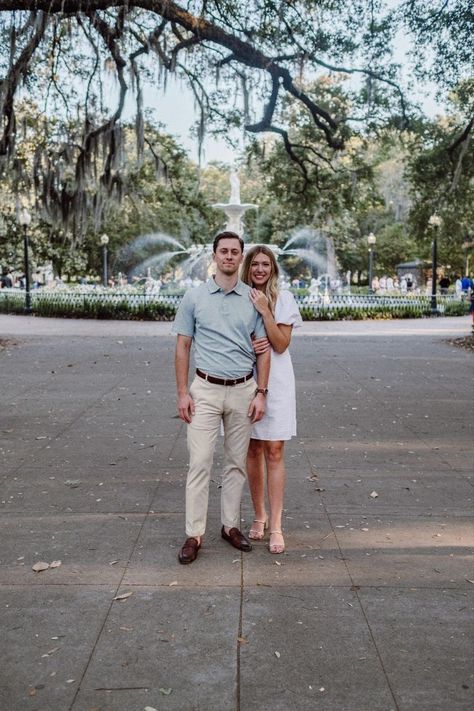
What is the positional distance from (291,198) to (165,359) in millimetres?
8037

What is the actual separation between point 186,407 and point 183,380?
15 cm

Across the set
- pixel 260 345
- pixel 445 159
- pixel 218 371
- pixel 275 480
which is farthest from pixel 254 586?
pixel 445 159

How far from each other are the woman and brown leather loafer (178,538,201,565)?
43 cm

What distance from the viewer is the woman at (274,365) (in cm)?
384

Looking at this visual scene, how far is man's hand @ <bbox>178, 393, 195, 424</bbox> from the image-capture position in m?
3.78

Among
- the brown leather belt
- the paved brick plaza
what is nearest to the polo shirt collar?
the brown leather belt

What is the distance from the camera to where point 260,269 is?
388cm

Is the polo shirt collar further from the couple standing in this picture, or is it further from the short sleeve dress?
the short sleeve dress

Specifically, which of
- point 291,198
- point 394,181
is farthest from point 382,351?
point 394,181

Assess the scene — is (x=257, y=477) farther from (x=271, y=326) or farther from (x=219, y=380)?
(x=271, y=326)

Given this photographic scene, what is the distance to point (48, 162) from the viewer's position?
14.9m

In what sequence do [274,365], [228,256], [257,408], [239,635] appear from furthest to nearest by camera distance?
[274,365]
[257,408]
[228,256]
[239,635]

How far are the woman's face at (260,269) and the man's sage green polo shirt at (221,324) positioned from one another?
12cm

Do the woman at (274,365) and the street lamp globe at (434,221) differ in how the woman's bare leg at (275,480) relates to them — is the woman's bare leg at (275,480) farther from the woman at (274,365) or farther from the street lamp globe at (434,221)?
the street lamp globe at (434,221)
